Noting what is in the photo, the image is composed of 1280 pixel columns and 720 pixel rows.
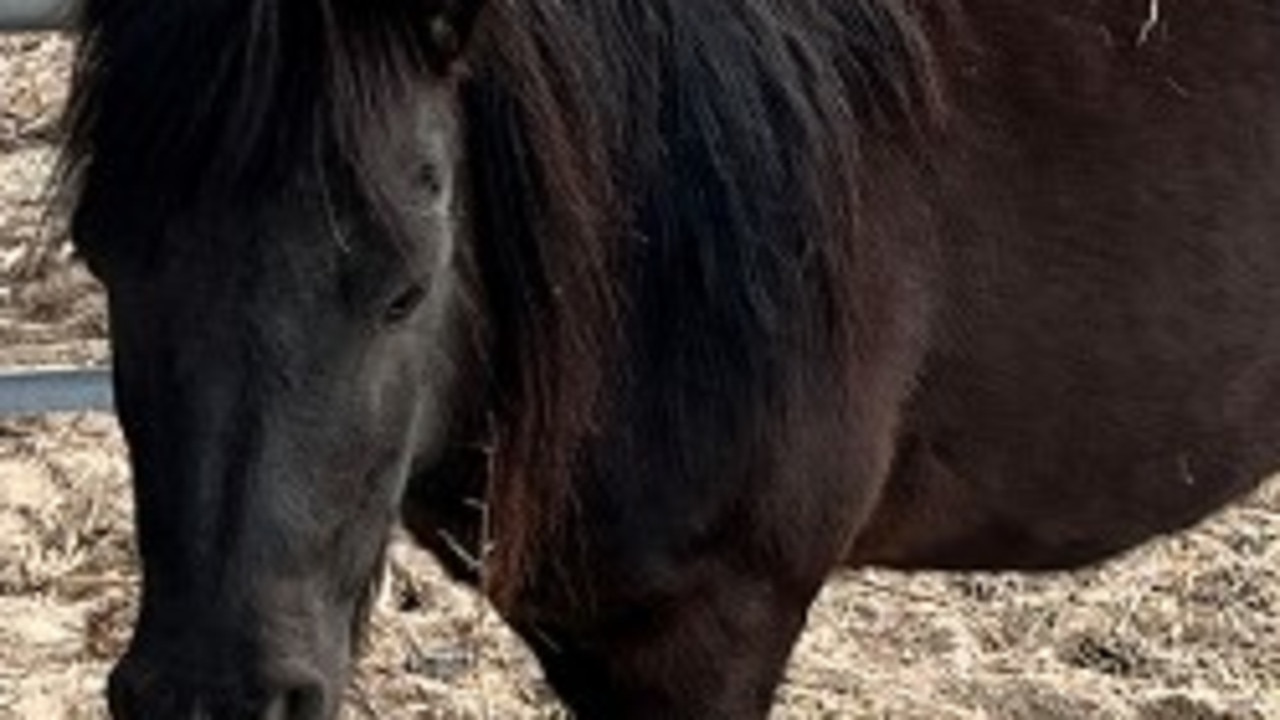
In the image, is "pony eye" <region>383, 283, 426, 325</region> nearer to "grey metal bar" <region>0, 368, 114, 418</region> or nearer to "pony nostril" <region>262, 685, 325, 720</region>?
"pony nostril" <region>262, 685, 325, 720</region>

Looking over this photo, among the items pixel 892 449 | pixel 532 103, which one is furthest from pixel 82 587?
pixel 532 103

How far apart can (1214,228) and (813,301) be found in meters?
0.66

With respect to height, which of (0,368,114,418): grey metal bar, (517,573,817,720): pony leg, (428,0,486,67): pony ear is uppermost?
(428,0,486,67): pony ear

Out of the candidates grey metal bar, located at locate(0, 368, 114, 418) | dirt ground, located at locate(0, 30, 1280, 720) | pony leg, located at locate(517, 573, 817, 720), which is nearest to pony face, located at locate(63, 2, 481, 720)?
pony leg, located at locate(517, 573, 817, 720)

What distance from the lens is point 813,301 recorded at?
2.96 metres

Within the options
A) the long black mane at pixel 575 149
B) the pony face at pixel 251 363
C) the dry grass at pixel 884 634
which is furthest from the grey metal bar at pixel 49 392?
the pony face at pixel 251 363

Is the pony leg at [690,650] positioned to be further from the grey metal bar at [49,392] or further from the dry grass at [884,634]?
the grey metal bar at [49,392]

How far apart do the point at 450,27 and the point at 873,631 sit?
2354 millimetres

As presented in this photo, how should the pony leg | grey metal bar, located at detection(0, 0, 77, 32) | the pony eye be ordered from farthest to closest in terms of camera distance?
grey metal bar, located at detection(0, 0, 77, 32) → the pony leg → the pony eye

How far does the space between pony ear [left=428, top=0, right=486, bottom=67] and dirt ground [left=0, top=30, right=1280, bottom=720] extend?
168 centimetres

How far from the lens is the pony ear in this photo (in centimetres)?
254

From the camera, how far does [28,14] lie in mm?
4328

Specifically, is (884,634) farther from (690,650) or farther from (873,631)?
(690,650)

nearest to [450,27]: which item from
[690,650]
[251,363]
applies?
[251,363]
